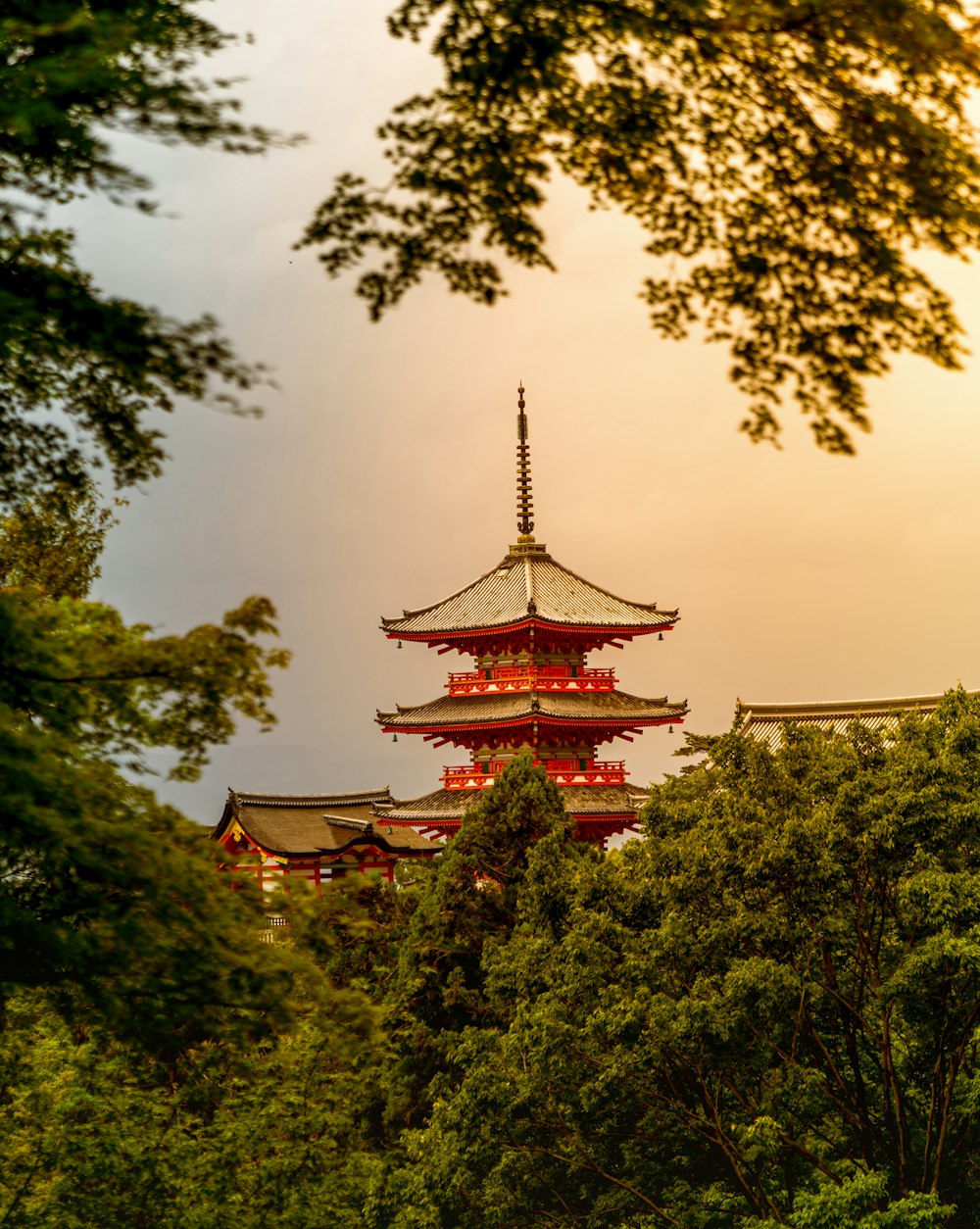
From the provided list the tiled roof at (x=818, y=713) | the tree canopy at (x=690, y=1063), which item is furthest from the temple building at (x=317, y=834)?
the tree canopy at (x=690, y=1063)

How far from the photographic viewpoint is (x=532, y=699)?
30.8 meters

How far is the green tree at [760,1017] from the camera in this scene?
Result: 41.3ft

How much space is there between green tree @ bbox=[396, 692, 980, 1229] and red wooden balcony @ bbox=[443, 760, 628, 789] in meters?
16.2

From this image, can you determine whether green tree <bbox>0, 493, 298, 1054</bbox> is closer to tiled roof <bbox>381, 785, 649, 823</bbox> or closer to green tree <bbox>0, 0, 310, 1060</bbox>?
green tree <bbox>0, 0, 310, 1060</bbox>

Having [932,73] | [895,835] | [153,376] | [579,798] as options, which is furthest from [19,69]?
[579,798]

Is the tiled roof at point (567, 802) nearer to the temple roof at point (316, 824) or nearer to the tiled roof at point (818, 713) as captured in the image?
the temple roof at point (316, 824)

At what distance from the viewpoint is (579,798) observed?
31.0m

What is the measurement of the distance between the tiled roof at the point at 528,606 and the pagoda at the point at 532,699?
0.03 m

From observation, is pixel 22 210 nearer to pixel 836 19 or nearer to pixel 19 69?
pixel 19 69

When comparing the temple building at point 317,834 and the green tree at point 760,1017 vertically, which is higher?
the temple building at point 317,834

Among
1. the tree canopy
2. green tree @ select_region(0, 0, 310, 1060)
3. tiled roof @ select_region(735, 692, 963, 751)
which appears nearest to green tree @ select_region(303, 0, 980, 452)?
green tree @ select_region(0, 0, 310, 1060)

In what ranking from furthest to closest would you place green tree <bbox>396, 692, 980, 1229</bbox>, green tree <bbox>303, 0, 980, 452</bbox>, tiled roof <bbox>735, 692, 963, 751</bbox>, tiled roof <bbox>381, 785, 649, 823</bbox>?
1. tiled roof <bbox>735, 692, 963, 751</bbox>
2. tiled roof <bbox>381, 785, 649, 823</bbox>
3. green tree <bbox>396, 692, 980, 1229</bbox>
4. green tree <bbox>303, 0, 980, 452</bbox>

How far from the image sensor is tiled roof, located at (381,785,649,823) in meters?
30.3

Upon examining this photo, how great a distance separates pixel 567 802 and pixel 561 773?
4.04 feet
